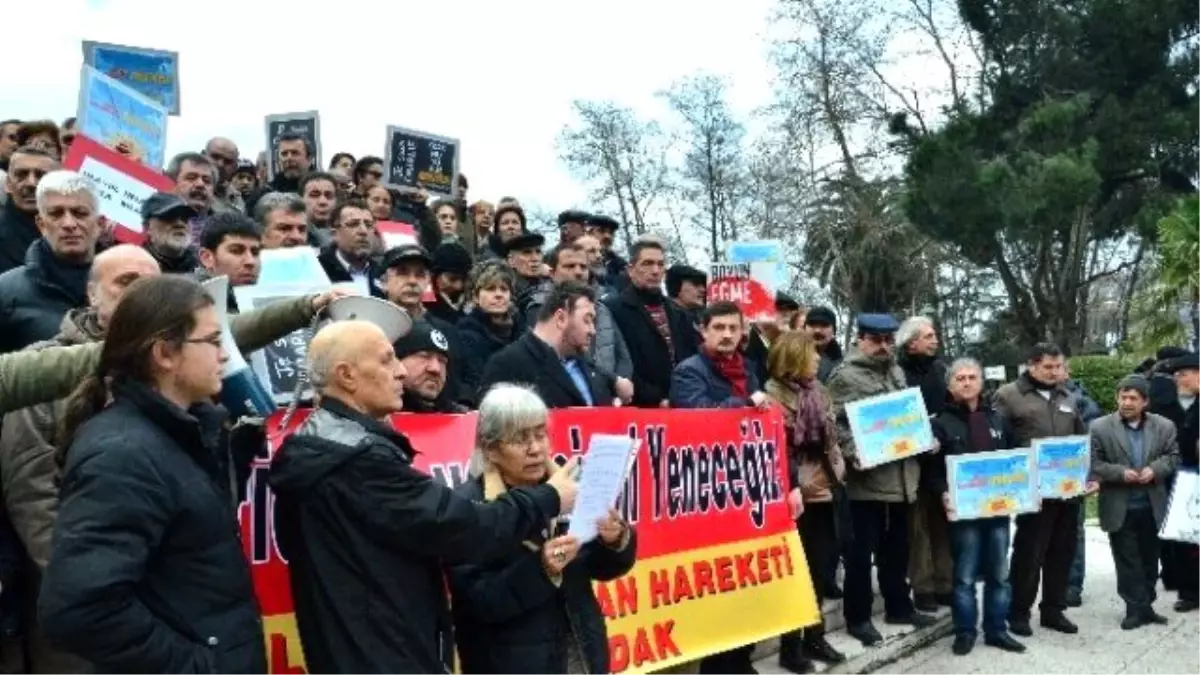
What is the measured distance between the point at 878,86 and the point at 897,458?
27719mm

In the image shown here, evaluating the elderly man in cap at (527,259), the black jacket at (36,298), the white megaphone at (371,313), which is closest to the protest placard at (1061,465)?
the elderly man in cap at (527,259)

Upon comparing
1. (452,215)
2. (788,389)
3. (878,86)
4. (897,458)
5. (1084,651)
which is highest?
(878,86)

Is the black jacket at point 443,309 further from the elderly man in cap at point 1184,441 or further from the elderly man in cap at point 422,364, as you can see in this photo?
the elderly man in cap at point 1184,441

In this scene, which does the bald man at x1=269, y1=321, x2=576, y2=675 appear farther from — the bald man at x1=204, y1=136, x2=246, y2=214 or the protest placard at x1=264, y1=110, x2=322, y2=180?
the protest placard at x1=264, y1=110, x2=322, y2=180

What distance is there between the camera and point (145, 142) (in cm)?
653

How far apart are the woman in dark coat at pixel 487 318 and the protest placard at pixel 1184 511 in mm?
5539

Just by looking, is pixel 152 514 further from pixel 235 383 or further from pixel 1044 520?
pixel 1044 520

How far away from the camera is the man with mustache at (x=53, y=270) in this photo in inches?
155

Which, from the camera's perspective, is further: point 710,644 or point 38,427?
point 710,644

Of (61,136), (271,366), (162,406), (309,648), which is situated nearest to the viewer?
(162,406)

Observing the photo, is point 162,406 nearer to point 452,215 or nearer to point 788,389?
point 788,389

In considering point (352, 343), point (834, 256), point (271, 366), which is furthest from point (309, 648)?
point (834, 256)

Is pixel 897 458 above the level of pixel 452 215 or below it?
below

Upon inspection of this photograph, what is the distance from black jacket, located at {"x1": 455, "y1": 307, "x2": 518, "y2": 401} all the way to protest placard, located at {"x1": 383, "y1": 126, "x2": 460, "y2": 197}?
371 cm
